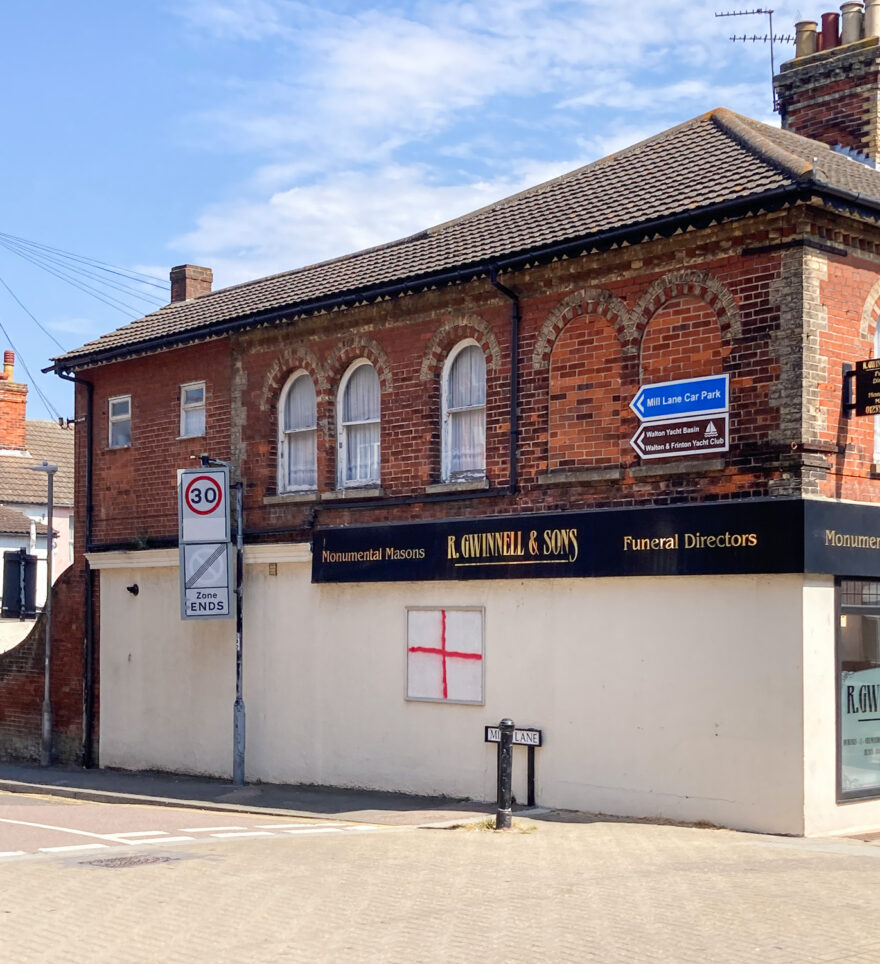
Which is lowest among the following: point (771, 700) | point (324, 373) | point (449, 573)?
point (771, 700)

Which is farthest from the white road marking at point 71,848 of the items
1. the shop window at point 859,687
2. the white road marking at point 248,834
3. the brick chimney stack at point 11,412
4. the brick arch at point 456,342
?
the brick chimney stack at point 11,412

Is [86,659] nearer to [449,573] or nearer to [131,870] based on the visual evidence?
[449,573]

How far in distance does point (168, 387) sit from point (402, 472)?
5.65 m

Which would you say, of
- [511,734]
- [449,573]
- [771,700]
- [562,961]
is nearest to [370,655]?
[449,573]

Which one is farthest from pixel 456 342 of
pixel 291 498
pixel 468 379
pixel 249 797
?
pixel 249 797

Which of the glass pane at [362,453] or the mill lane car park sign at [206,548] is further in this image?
the mill lane car park sign at [206,548]

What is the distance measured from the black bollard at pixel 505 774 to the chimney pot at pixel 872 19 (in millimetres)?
11407

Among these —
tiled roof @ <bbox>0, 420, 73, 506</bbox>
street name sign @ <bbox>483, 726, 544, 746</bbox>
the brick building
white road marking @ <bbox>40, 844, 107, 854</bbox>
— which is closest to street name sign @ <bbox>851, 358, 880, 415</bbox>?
the brick building

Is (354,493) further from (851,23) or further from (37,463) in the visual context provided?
(37,463)

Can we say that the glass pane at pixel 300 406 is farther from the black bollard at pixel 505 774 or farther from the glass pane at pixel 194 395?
the black bollard at pixel 505 774

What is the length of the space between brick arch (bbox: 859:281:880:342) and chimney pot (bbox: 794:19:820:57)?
6.26 meters

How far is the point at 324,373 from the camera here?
19656mm

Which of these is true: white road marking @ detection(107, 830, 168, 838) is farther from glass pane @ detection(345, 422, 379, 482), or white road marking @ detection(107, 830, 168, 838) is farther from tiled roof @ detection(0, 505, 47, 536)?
tiled roof @ detection(0, 505, 47, 536)

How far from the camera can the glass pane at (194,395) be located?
2180cm
